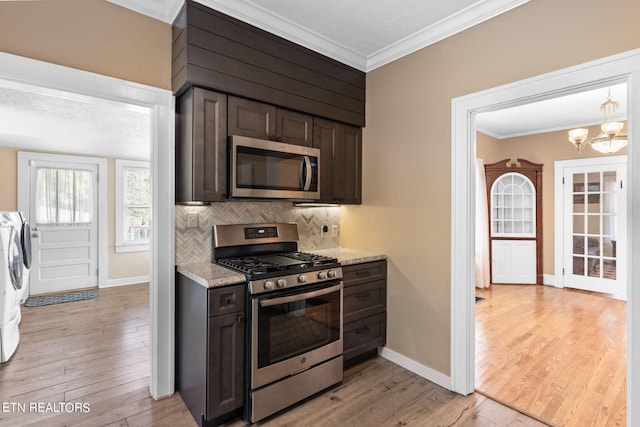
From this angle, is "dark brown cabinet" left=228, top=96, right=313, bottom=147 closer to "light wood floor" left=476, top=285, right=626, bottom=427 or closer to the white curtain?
"light wood floor" left=476, top=285, right=626, bottom=427

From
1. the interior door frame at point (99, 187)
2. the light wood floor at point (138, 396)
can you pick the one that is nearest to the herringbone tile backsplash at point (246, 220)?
the light wood floor at point (138, 396)

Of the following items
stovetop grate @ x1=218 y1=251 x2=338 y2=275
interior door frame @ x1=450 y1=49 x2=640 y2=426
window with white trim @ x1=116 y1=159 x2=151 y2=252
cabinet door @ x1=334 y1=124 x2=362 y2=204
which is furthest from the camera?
window with white trim @ x1=116 y1=159 x2=151 y2=252

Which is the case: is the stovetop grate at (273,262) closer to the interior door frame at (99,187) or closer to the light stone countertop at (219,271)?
the light stone countertop at (219,271)

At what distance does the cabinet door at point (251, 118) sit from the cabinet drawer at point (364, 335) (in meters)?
1.69

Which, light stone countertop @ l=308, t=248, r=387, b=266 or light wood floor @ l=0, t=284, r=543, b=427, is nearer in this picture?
light wood floor @ l=0, t=284, r=543, b=427

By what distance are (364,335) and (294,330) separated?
83 centimetres

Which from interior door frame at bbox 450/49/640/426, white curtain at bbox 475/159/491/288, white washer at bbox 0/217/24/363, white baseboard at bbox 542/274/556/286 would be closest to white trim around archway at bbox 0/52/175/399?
white washer at bbox 0/217/24/363

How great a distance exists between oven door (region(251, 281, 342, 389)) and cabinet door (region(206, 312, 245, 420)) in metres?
0.09

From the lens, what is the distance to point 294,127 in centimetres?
261

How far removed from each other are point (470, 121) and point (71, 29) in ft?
8.85

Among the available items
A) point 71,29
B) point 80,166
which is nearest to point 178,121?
point 71,29

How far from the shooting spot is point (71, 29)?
1947 millimetres

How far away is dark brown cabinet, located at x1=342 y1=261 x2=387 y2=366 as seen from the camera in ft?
8.63

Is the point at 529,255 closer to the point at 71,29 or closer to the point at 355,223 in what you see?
the point at 355,223
